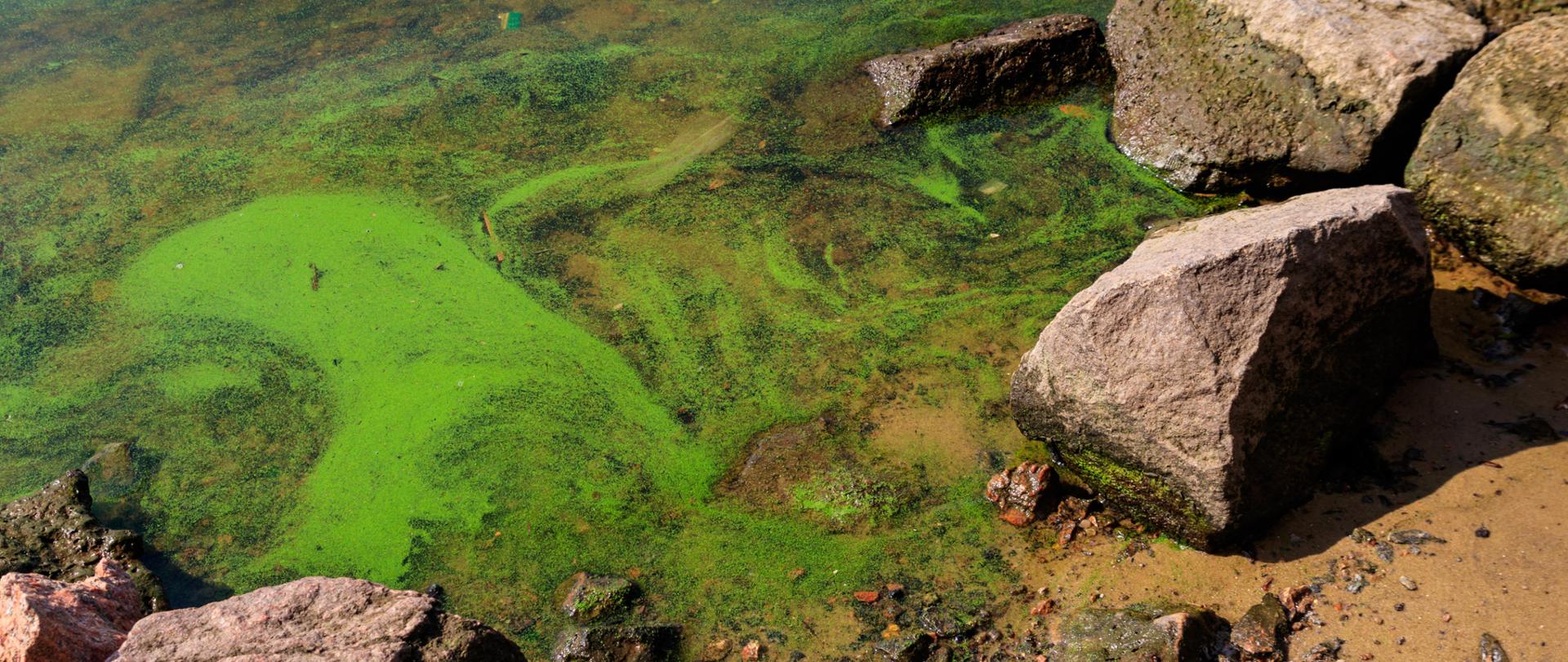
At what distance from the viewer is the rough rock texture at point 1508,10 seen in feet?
10.6

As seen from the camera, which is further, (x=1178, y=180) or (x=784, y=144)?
(x=784, y=144)

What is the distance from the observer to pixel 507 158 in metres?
4.32

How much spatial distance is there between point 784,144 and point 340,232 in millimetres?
1816

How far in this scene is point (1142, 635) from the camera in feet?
7.47

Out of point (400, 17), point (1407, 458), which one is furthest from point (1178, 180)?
point (400, 17)

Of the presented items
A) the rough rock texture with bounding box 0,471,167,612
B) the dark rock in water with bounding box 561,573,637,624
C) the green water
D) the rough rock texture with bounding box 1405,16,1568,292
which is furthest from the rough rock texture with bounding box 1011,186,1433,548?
the rough rock texture with bounding box 0,471,167,612

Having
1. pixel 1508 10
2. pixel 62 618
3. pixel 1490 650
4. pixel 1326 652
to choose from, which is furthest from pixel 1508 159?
pixel 62 618

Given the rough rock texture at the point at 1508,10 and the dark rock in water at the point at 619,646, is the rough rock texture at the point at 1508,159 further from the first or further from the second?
the dark rock in water at the point at 619,646

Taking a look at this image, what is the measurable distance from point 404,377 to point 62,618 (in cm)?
126

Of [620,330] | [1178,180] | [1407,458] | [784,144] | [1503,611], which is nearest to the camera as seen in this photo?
[1503,611]

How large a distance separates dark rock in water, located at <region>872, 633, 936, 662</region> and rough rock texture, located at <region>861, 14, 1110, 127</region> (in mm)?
2496

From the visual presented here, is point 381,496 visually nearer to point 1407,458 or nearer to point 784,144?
A: point 784,144

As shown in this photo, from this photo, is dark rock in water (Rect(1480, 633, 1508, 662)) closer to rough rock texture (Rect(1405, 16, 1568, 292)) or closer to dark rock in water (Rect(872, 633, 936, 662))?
dark rock in water (Rect(872, 633, 936, 662))

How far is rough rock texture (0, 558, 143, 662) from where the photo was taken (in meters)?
2.15
